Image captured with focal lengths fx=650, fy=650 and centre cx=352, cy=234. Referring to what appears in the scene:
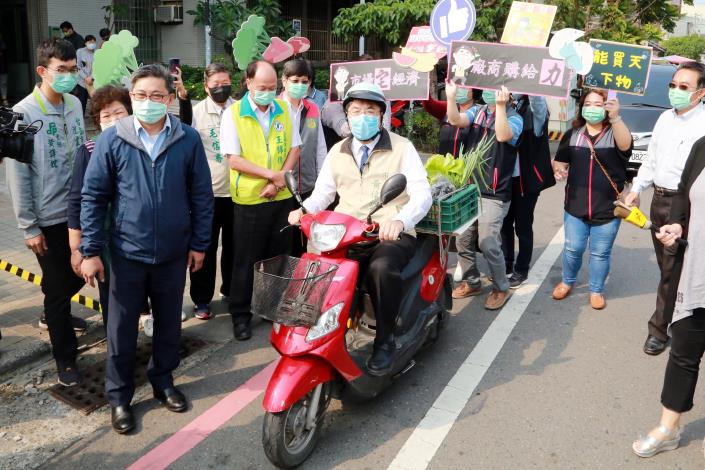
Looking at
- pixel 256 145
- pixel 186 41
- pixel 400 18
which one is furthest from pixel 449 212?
A: pixel 186 41

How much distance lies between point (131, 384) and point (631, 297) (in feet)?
13.8

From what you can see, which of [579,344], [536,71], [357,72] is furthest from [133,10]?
[579,344]

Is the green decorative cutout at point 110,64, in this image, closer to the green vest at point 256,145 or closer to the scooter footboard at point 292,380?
the green vest at point 256,145

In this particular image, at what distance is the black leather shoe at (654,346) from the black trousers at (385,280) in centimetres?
200

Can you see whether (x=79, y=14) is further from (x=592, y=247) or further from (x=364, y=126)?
(x=592, y=247)

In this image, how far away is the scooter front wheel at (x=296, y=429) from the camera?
310cm

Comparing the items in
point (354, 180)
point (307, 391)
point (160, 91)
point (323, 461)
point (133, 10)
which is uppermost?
point (133, 10)

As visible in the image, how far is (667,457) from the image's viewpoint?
3.38 meters

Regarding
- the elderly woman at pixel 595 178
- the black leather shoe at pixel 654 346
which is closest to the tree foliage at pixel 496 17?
the elderly woman at pixel 595 178

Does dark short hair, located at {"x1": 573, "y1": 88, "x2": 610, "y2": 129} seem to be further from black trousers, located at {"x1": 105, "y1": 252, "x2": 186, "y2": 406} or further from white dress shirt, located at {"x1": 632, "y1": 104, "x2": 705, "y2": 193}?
black trousers, located at {"x1": 105, "y1": 252, "x2": 186, "y2": 406}

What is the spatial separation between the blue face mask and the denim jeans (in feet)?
7.75

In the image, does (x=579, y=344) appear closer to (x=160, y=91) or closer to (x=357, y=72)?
(x=357, y=72)

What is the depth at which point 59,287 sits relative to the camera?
399cm

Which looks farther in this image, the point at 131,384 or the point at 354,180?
the point at 354,180
